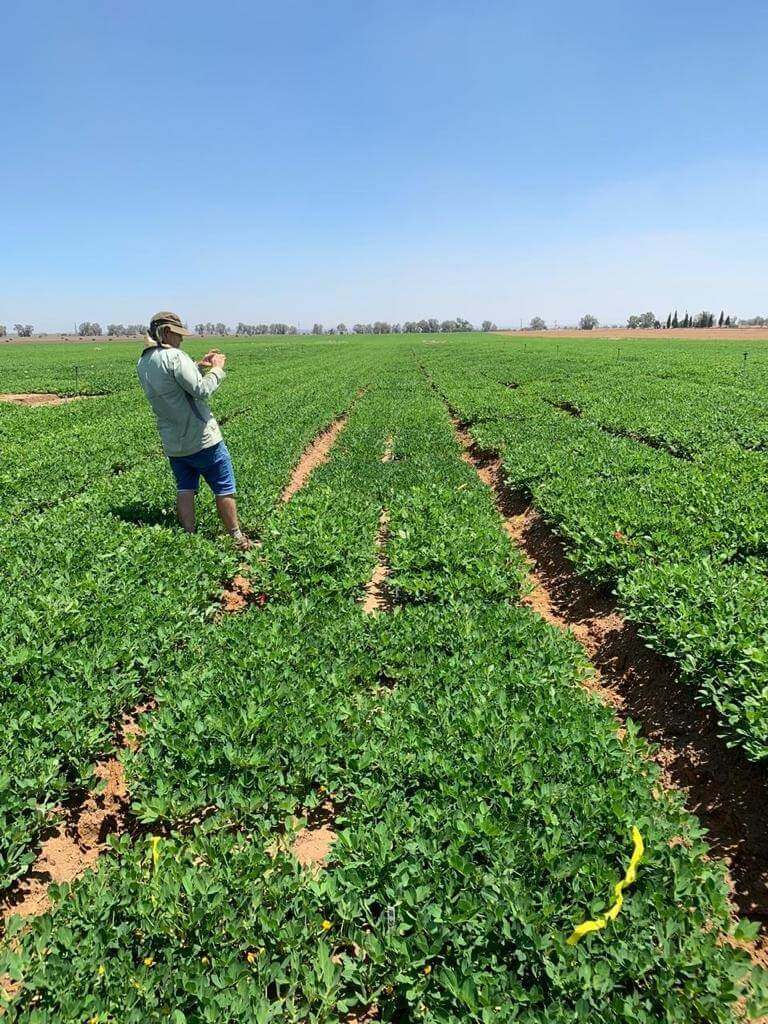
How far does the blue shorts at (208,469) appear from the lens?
7.40 metres

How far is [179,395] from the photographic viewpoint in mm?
6945

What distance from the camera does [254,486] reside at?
10320mm

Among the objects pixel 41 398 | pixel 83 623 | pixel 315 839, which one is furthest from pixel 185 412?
pixel 41 398

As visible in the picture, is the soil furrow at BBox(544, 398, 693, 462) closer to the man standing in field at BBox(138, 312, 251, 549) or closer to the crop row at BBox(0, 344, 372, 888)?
→ the man standing in field at BBox(138, 312, 251, 549)

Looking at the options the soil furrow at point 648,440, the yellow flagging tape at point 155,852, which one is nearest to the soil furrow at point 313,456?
the yellow flagging tape at point 155,852

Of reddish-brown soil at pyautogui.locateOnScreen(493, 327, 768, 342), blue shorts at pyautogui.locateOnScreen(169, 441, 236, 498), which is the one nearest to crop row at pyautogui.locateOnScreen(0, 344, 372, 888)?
blue shorts at pyautogui.locateOnScreen(169, 441, 236, 498)

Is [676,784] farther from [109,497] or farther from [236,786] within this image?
[109,497]

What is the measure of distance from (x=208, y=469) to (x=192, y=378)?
4.23ft

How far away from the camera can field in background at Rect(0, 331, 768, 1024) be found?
243cm

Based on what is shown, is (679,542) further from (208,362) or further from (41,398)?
(41,398)

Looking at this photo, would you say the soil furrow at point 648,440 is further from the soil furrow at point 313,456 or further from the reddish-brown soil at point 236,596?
the reddish-brown soil at point 236,596

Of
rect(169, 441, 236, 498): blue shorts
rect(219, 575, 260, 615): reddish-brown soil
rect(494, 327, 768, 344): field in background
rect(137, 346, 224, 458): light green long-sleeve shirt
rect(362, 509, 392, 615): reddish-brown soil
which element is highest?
rect(494, 327, 768, 344): field in background

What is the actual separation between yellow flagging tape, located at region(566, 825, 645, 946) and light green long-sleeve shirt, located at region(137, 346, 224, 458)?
6.09 meters

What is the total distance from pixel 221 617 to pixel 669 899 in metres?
4.72
